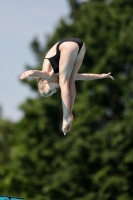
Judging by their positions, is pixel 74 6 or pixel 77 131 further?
pixel 74 6

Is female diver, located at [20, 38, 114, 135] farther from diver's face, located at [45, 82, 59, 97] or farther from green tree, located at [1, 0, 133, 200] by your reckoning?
green tree, located at [1, 0, 133, 200]

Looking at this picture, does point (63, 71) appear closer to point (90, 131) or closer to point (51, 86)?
point (51, 86)

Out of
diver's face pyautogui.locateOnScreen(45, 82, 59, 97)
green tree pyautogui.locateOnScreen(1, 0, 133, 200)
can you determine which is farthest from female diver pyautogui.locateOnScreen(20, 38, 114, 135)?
green tree pyautogui.locateOnScreen(1, 0, 133, 200)

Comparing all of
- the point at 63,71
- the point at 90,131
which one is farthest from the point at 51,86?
the point at 90,131

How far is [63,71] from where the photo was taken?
13922 millimetres

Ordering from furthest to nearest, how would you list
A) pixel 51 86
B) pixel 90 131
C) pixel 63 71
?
pixel 90 131 → pixel 51 86 → pixel 63 71

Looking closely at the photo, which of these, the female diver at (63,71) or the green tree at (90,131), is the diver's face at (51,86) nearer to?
the female diver at (63,71)

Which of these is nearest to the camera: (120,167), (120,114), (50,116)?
(120,167)

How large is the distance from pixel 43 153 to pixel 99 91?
257 inches

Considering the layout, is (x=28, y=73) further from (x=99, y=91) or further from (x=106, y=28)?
(x=106, y=28)

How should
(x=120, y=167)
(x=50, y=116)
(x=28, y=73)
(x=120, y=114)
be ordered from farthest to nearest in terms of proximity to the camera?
(x=50, y=116), (x=120, y=114), (x=120, y=167), (x=28, y=73)

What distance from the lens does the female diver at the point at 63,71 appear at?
13883mm

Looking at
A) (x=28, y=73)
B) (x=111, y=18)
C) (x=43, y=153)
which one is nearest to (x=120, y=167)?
(x=43, y=153)

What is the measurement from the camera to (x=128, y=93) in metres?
45.2
